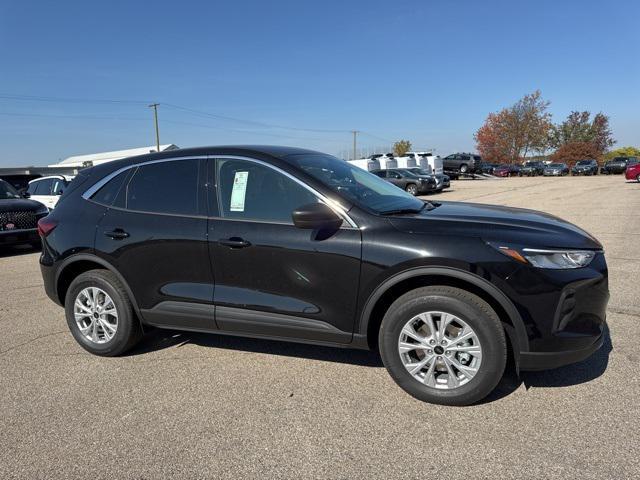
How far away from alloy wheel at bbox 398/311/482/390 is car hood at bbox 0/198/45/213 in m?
9.56

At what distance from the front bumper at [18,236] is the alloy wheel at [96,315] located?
6796 millimetres

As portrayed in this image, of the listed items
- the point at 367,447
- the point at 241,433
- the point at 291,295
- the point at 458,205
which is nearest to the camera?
the point at 367,447

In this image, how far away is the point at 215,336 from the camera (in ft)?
15.1

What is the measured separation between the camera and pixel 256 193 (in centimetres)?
365

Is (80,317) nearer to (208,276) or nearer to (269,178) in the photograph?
(208,276)

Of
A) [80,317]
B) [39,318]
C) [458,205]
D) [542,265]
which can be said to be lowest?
[39,318]

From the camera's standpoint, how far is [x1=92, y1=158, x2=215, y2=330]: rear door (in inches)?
147

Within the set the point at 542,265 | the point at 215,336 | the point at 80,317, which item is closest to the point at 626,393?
the point at 542,265

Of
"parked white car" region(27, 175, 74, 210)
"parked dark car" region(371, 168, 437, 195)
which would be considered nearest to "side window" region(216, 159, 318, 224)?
"parked white car" region(27, 175, 74, 210)

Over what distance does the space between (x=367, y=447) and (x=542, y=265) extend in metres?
1.53

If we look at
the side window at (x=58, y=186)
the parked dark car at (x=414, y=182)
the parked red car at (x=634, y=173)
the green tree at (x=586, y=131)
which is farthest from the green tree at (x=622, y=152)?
the side window at (x=58, y=186)

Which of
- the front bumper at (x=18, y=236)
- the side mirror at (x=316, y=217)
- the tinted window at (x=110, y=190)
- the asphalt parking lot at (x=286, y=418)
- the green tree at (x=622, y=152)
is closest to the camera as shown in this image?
the asphalt parking lot at (x=286, y=418)

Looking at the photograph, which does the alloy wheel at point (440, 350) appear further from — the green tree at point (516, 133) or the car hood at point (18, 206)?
the green tree at point (516, 133)

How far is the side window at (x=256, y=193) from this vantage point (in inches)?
138
